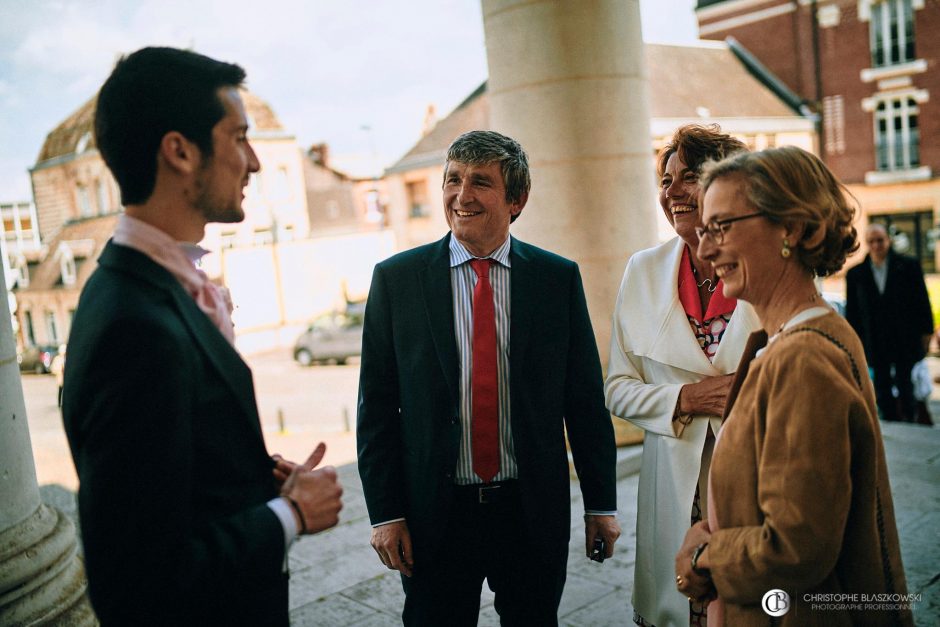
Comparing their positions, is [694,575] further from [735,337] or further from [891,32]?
[891,32]

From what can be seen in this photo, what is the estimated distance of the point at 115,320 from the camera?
1.17 m

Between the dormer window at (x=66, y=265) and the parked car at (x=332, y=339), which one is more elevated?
the dormer window at (x=66, y=265)

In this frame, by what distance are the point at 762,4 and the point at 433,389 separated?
30.7 metres

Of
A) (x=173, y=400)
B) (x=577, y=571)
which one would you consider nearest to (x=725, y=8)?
(x=577, y=571)

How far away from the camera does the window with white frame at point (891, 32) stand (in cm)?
2541

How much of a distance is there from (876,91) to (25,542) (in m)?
29.8

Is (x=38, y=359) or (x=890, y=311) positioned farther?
(x=38, y=359)

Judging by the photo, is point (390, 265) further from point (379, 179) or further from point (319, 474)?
point (379, 179)

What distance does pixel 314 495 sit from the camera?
1434mm

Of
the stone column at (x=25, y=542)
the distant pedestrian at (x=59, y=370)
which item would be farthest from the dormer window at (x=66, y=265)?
the stone column at (x=25, y=542)

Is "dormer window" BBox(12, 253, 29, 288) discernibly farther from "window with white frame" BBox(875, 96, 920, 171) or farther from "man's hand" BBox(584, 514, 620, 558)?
"man's hand" BBox(584, 514, 620, 558)

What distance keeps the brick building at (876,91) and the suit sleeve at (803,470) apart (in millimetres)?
26758

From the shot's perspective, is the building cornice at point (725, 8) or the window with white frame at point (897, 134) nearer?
the window with white frame at point (897, 134)

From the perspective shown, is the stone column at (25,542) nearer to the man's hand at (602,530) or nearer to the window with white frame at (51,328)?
the man's hand at (602,530)
